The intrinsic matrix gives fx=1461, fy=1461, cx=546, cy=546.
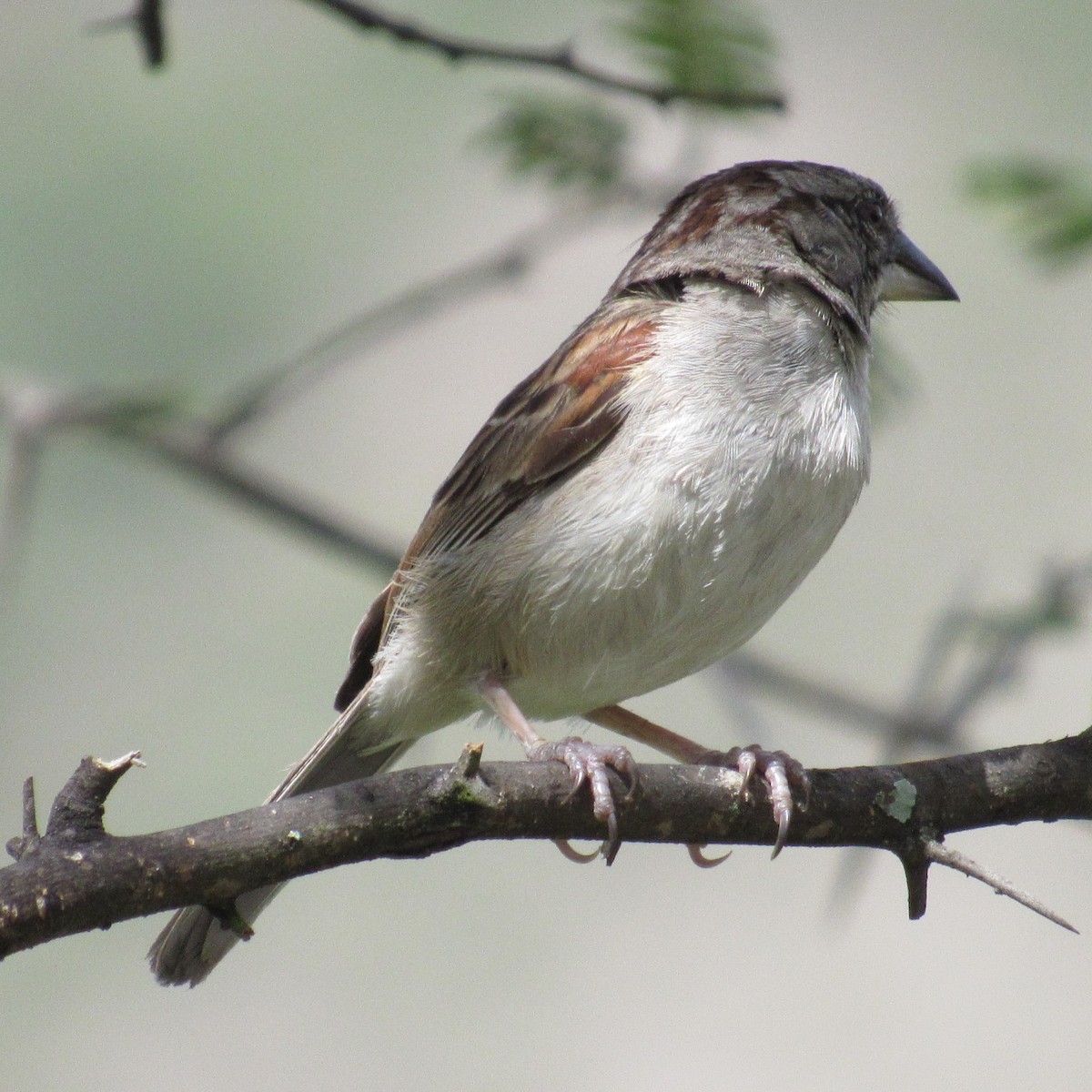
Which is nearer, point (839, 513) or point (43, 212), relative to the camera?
point (839, 513)

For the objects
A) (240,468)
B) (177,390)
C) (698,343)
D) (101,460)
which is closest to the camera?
(698,343)

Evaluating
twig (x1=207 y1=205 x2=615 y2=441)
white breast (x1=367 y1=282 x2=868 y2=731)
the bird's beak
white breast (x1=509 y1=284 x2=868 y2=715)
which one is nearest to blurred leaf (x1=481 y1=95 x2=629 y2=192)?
twig (x1=207 y1=205 x2=615 y2=441)

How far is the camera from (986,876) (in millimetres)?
2846

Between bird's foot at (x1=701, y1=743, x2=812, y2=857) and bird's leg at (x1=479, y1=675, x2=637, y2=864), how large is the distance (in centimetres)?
27

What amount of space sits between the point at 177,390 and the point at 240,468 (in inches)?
36.3

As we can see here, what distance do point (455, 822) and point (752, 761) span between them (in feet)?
2.82

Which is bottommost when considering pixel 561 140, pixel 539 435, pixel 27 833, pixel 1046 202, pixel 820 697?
pixel 820 697

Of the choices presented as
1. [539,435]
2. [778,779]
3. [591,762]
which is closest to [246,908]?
[591,762]

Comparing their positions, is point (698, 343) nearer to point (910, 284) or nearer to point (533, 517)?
point (533, 517)

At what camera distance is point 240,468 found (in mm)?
5316

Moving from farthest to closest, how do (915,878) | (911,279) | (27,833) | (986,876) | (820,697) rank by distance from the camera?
(820,697) < (911,279) < (915,878) < (986,876) < (27,833)

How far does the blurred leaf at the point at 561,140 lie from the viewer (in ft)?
13.8

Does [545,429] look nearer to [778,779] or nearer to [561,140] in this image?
[561,140]

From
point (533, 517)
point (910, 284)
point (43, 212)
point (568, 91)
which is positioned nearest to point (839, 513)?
point (533, 517)
